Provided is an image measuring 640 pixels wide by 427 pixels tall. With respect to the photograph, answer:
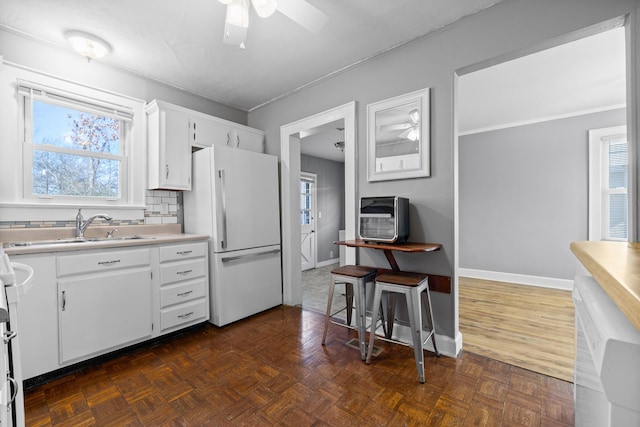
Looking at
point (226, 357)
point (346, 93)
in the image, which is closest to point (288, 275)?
point (226, 357)

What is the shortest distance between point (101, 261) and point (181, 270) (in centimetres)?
61

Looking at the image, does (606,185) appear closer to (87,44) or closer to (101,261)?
(101,261)

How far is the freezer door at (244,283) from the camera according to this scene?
2.73 metres

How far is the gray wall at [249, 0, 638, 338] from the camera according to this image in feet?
5.82

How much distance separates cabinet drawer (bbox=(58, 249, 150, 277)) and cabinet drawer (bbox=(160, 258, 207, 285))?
0.18 meters

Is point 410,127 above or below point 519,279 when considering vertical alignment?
above

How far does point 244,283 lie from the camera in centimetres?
293

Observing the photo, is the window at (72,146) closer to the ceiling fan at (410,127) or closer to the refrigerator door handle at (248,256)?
the refrigerator door handle at (248,256)

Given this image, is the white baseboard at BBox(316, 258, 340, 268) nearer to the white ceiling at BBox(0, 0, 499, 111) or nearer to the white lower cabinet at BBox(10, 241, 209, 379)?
the white lower cabinet at BBox(10, 241, 209, 379)

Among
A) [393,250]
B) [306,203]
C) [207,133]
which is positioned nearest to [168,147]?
[207,133]

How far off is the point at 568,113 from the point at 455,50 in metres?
2.90

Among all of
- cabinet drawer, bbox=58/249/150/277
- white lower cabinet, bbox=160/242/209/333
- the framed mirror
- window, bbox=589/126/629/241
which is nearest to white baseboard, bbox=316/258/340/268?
white lower cabinet, bbox=160/242/209/333

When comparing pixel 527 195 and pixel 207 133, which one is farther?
pixel 527 195

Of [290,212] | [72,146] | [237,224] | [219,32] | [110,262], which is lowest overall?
[110,262]
